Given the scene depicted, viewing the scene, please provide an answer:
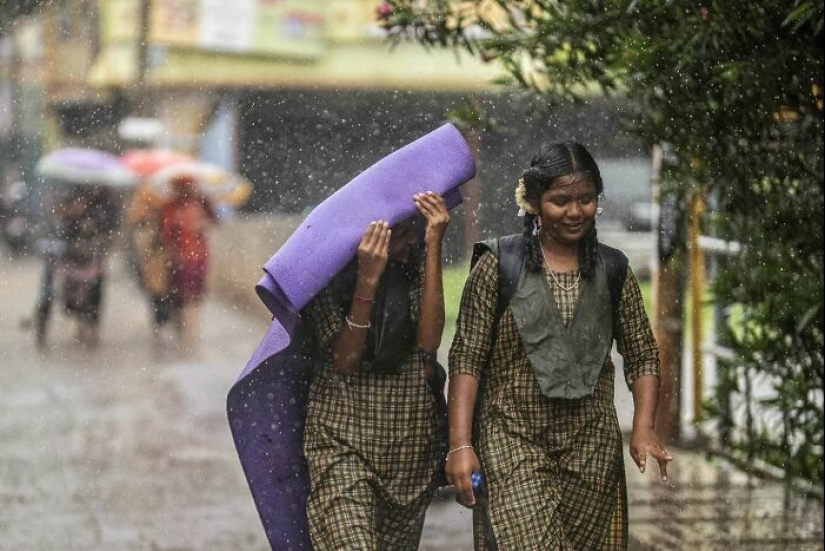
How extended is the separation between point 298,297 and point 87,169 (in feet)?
42.7

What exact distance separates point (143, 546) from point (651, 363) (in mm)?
3029

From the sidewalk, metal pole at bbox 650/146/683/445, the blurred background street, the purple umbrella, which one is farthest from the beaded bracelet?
the purple umbrella

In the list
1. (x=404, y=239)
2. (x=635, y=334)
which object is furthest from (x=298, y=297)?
(x=635, y=334)

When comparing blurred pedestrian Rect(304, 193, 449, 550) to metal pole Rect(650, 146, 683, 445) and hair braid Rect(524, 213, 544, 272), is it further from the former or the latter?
metal pole Rect(650, 146, 683, 445)

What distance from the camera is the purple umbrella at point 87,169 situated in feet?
54.0

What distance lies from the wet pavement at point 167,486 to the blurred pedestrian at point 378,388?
2.33 metres

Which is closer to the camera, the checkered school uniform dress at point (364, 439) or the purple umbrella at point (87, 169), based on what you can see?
the checkered school uniform dress at point (364, 439)

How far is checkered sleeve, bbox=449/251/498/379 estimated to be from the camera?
412 cm

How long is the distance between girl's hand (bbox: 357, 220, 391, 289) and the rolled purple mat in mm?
30

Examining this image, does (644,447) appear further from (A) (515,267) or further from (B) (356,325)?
(B) (356,325)

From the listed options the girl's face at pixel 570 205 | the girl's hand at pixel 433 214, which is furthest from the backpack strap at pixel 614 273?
the girl's hand at pixel 433 214

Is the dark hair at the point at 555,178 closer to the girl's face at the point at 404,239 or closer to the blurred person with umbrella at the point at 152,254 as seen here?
the girl's face at the point at 404,239

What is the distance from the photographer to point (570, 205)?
13.4 feet

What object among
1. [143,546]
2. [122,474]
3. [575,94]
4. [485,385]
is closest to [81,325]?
[122,474]
